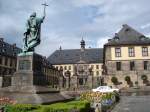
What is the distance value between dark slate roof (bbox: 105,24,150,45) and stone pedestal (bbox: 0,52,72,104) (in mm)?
37068

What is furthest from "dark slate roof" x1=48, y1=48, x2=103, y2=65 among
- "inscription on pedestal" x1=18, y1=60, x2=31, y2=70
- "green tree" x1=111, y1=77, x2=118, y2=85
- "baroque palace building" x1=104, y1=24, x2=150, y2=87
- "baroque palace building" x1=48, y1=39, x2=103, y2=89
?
"inscription on pedestal" x1=18, y1=60, x2=31, y2=70

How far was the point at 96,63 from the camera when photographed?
10938 cm

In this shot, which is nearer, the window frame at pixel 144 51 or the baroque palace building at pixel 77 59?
the window frame at pixel 144 51

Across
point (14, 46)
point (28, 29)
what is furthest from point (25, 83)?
point (14, 46)

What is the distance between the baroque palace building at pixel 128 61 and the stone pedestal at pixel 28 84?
35.1 metres

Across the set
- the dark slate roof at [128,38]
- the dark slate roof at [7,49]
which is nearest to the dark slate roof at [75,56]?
the dark slate roof at [7,49]

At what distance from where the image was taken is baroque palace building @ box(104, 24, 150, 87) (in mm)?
55575

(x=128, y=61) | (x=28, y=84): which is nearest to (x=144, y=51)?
(x=128, y=61)

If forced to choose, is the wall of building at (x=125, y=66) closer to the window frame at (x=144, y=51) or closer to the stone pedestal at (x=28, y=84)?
the window frame at (x=144, y=51)

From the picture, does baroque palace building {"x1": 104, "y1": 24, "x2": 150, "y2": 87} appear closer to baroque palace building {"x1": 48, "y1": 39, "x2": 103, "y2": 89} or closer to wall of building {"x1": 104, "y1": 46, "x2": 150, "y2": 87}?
wall of building {"x1": 104, "y1": 46, "x2": 150, "y2": 87}

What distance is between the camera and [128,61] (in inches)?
2237

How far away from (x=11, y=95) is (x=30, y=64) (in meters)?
2.80

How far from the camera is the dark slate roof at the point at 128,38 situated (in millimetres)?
57406

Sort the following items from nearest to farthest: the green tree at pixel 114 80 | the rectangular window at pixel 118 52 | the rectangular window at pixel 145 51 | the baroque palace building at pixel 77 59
Result: the green tree at pixel 114 80
the rectangular window at pixel 145 51
the rectangular window at pixel 118 52
the baroque palace building at pixel 77 59
